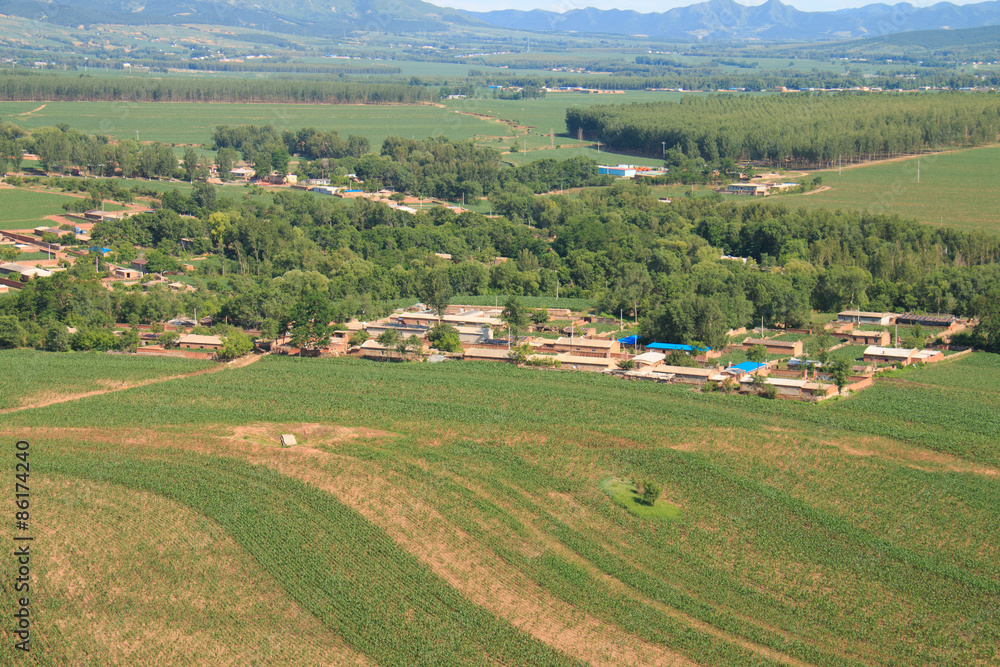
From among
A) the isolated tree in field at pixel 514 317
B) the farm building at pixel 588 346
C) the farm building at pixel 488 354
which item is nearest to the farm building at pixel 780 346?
the farm building at pixel 588 346

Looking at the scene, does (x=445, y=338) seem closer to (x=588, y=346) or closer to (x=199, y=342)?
(x=588, y=346)

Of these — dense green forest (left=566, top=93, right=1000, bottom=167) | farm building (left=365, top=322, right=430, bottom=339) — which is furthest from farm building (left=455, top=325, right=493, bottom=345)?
dense green forest (left=566, top=93, right=1000, bottom=167)

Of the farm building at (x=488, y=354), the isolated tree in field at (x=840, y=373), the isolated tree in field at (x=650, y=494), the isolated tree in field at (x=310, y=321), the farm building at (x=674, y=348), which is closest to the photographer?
the isolated tree in field at (x=650, y=494)

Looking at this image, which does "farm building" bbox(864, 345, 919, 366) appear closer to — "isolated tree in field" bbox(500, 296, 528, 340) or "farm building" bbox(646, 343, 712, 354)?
"farm building" bbox(646, 343, 712, 354)

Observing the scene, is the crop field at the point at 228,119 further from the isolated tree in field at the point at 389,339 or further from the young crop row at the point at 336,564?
the young crop row at the point at 336,564

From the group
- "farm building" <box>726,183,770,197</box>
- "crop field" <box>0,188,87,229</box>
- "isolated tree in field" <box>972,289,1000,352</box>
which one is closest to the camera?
"isolated tree in field" <box>972,289,1000,352</box>

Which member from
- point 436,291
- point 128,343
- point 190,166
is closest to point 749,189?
point 436,291

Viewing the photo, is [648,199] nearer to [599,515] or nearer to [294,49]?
[599,515]
